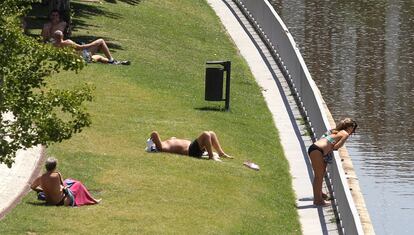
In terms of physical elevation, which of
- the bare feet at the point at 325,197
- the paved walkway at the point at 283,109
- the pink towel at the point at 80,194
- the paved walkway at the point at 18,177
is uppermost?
the pink towel at the point at 80,194

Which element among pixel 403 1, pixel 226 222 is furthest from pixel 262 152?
pixel 403 1

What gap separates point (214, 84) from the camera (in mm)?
30562

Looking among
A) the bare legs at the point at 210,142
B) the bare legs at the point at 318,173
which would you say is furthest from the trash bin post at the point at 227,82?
the bare legs at the point at 318,173

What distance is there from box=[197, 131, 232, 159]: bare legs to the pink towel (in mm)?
3909

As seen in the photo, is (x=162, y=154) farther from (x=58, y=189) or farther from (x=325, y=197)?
(x=58, y=189)

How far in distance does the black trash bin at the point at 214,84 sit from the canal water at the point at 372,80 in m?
2.91

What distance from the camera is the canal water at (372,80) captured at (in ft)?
88.9

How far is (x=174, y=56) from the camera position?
1467 inches

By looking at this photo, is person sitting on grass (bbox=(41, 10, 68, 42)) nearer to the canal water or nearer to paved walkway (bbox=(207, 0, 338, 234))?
paved walkway (bbox=(207, 0, 338, 234))

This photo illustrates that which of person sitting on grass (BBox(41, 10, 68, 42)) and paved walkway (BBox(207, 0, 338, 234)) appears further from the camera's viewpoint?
person sitting on grass (BBox(41, 10, 68, 42))

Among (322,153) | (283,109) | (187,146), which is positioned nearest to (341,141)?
(322,153)

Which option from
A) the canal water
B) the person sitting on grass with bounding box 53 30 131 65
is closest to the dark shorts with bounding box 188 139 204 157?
the canal water

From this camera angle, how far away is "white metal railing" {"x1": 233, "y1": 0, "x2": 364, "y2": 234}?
2104 cm

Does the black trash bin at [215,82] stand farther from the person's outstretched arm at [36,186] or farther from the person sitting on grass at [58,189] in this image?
the person's outstretched arm at [36,186]
